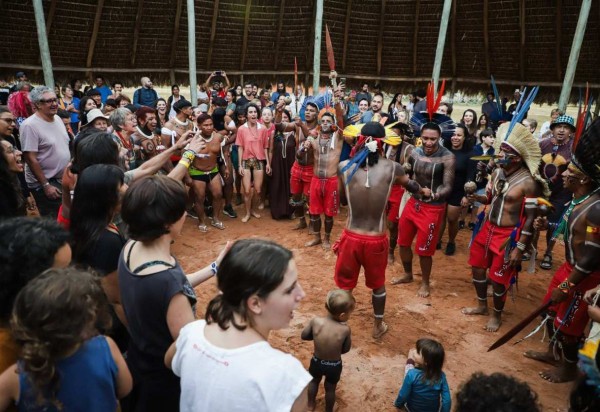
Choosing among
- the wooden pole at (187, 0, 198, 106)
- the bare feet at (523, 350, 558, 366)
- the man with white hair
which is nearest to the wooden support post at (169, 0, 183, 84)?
the man with white hair

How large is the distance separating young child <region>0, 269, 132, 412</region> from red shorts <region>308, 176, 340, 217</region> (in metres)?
4.72

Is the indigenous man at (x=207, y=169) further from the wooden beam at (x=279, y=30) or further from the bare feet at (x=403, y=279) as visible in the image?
the wooden beam at (x=279, y=30)

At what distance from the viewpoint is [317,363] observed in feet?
10.6

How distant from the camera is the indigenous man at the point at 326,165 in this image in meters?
6.00

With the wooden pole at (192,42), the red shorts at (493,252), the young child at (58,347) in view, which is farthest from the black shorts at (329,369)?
the wooden pole at (192,42)

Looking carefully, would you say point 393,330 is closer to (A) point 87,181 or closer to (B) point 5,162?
(A) point 87,181

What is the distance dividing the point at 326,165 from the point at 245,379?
4.91 m

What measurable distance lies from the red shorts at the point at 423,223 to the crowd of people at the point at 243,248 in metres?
0.02

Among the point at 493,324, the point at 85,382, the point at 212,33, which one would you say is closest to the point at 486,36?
the point at 212,33

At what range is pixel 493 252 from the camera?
4332 mm

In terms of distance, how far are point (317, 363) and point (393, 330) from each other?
146 cm

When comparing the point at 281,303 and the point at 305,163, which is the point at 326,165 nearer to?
the point at 305,163

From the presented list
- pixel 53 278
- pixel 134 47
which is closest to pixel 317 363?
pixel 53 278

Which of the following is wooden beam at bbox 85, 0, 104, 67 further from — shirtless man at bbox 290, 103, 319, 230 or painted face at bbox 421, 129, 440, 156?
painted face at bbox 421, 129, 440, 156
